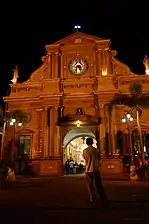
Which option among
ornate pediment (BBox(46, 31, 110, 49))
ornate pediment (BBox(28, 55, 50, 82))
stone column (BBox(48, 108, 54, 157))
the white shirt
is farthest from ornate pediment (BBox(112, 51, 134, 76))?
the white shirt

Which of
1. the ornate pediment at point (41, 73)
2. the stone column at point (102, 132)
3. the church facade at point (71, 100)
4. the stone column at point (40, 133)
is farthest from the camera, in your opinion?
the ornate pediment at point (41, 73)

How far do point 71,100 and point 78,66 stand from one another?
182 inches

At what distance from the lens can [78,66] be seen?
3300 centimetres

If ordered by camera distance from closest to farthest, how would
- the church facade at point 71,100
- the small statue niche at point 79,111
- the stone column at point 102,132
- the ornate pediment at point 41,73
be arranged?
the stone column at point 102,132
the church facade at point 71,100
the small statue niche at point 79,111
the ornate pediment at point 41,73

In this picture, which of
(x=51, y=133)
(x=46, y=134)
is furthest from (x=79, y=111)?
(x=46, y=134)

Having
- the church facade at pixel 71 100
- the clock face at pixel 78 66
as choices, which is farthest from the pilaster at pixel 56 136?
the clock face at pixel 78 66

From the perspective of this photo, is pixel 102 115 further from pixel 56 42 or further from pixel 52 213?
pixel 52 213

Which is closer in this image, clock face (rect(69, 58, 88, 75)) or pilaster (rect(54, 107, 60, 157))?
pilaster (rect(54, 107, 60, 157))

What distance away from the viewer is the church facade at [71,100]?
94.2ft

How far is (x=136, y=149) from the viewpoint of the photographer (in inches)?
1113

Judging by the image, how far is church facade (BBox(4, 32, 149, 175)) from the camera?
28719 mm

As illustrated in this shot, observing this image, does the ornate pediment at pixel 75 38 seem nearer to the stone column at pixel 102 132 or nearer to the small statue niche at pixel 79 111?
the small statue niche at pixel 79 111

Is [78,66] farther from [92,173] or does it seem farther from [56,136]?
[92,173]

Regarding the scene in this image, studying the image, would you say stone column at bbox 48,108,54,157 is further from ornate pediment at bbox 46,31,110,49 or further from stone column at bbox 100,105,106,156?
ornate pediment at bbox 46,31,110,49
